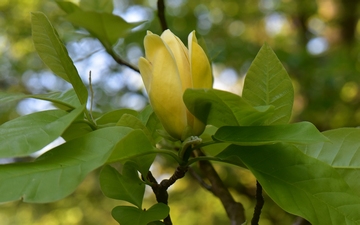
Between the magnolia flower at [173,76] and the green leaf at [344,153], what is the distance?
0.14 metres

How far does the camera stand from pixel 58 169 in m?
0.33

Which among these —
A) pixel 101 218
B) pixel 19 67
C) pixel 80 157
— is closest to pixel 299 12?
pixel 19 67

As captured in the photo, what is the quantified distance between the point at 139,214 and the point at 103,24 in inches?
17.8

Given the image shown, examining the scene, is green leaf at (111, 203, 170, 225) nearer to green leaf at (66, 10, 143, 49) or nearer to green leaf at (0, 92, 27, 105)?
green leaf at (0, 92, 27, 105)

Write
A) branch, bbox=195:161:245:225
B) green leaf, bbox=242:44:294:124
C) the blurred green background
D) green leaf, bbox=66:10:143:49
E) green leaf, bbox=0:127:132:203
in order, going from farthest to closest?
the blurred green background, green leaf, bbox=66:10:143:49, branch, bbox=195:161:245:225, green leaf, bbox=242:44:294:124, green leaf, bbox=0:127:132:203

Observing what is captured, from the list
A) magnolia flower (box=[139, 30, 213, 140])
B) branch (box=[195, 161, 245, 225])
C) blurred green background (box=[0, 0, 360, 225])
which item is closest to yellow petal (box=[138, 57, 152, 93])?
magnolia flower (box=[139, 30, 213, 140])

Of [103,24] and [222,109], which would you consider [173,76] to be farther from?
[103,24]

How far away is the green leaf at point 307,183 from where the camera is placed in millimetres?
372

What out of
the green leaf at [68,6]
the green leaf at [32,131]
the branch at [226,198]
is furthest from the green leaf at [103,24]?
the green leaf at [32,131]

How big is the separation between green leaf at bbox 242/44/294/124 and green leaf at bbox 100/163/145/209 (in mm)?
139

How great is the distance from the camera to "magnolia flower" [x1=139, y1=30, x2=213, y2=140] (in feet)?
1.26

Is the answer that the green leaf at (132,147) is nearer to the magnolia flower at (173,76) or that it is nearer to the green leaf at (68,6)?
the magnolia flower at (173,76)

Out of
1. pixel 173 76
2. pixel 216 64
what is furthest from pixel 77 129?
pixel 216 64

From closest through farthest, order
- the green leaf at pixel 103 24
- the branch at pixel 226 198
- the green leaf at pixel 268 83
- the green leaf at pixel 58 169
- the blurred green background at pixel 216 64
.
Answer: the green leaf at pixel 58 169 < the green leaf at pixel 268 83 < the branch at pixel 226 198 < the green leaf at pixel 103 24 < the blurred green background at pixel 216 64
